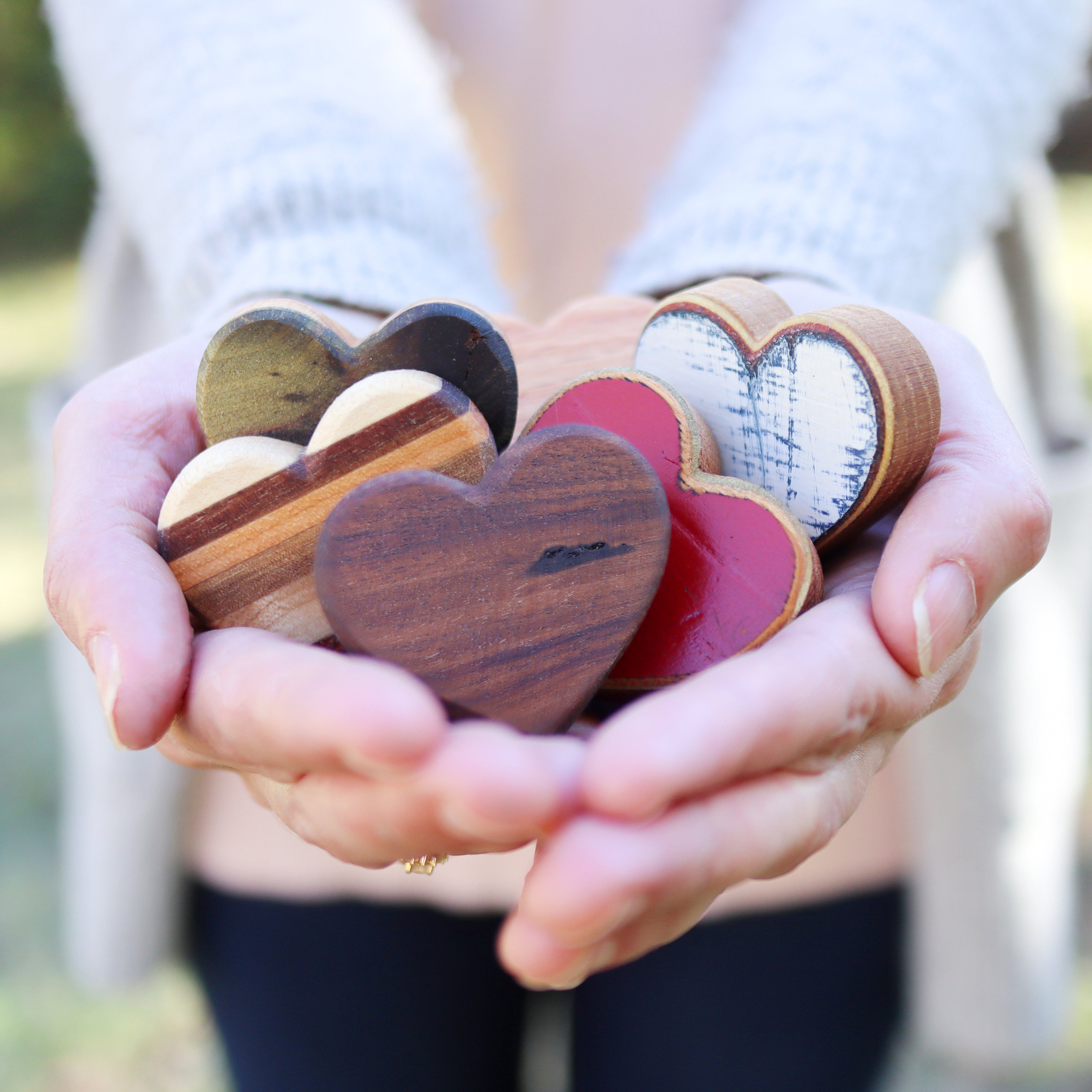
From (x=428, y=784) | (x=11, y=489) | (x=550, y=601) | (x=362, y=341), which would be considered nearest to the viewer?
(x=428, y=784)

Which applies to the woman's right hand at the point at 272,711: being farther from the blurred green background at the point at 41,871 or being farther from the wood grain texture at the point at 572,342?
the blurred green background at the point at 41,871

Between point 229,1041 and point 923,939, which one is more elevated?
point 923,939

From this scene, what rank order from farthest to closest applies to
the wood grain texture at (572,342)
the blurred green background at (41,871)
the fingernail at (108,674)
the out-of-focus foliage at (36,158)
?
the out-of-focus foliage at (36,158) → the blurred green background at (41,871) → the wood grain texture at (572,342) → the fingernail at (108,674)

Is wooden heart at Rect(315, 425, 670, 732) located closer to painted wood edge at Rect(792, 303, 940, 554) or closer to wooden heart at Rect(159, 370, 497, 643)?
wooden heart at Rect(159, 370, 497, 643)

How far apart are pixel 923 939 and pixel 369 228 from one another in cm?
127

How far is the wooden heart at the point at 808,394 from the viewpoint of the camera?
1009 millimetres

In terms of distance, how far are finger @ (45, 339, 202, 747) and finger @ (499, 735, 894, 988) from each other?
33 centimetres

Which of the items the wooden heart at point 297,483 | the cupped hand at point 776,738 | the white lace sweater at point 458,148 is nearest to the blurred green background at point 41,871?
the white lace sweater at point 458,148

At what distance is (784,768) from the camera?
2.69ft

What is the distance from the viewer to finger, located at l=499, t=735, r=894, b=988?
692mm

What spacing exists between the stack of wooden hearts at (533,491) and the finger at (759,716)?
0.12 meters

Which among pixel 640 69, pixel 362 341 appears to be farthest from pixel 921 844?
pixel 640 69

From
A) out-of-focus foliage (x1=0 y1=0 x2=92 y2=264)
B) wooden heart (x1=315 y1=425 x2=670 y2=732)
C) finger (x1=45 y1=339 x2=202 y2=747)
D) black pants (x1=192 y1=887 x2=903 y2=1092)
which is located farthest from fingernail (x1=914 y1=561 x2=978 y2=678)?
out-of-focus foliage (x1=0 y1=0 x2=92 y2=264)

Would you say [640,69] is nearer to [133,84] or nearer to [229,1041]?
[133,84]
